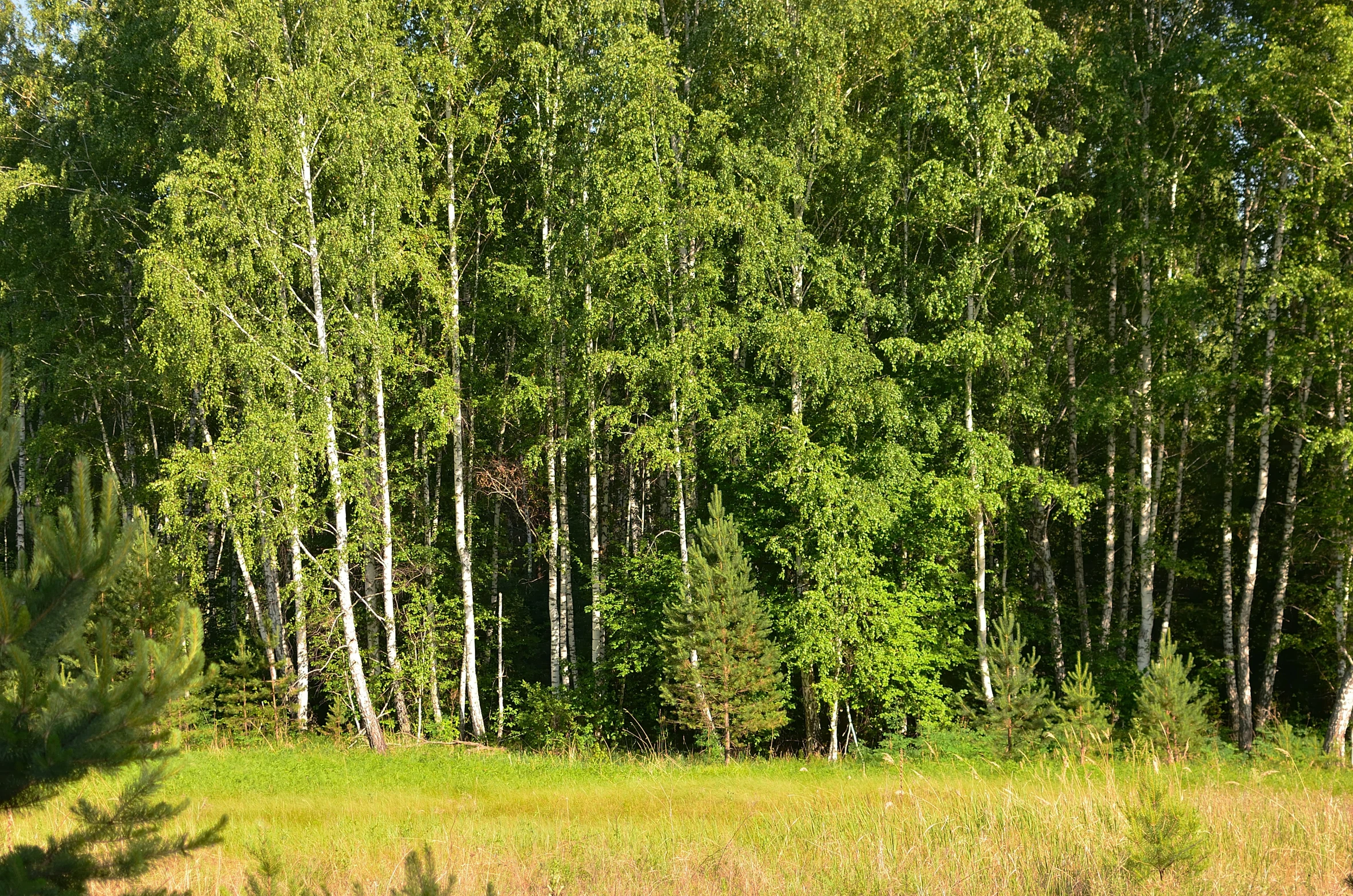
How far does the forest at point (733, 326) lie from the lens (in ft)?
42.0

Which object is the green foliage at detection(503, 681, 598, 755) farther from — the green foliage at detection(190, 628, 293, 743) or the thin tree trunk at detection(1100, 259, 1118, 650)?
the thin tree trunk at detection(1100, 259, 1118, 650)

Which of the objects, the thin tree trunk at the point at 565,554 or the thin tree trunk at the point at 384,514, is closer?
the thin tree trunk at the point at 384,514

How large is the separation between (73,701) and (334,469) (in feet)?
33.6

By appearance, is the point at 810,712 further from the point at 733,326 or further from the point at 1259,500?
the point at 1259,500

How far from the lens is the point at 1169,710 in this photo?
32.9 ft

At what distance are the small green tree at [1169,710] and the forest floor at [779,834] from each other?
880 millimetres

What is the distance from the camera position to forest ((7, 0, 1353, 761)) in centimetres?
1279

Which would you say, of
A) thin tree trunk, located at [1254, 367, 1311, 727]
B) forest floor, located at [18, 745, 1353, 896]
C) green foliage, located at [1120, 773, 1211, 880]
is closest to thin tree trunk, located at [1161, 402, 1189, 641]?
thin tree trunk, located at [1254, 367, 1311, 727]

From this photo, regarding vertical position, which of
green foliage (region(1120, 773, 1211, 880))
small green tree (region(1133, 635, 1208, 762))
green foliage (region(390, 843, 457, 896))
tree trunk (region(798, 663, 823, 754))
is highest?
green foliage (region(390, 843, 457, 896))

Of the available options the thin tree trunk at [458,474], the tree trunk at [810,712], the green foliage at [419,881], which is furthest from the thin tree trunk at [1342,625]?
the thin tree trunk at [458,474]

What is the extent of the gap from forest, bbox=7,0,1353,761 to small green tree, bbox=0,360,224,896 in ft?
29.5

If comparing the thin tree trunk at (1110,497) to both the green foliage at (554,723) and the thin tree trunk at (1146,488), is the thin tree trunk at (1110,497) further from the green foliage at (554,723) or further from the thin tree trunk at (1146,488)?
the green foliage at (554,723)

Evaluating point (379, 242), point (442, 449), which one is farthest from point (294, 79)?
point (442, 449)

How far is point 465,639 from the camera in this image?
15.2 metres
